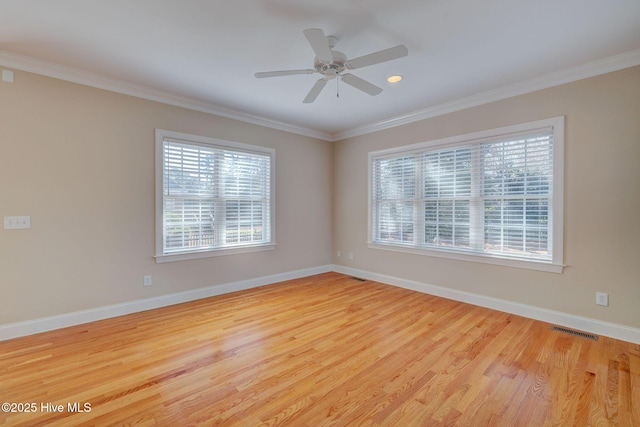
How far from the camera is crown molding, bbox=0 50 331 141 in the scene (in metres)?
2.74

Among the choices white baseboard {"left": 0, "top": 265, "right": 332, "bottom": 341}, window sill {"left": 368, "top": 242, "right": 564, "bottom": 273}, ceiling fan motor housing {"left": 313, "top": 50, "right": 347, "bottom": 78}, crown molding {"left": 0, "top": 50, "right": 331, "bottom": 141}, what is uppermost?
crown molding {"left": 0, "top": 50, "right": 331, "bottom": 141}

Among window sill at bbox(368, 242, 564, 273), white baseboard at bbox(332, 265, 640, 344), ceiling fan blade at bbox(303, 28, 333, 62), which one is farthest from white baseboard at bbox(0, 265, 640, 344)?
ceiling fan blade at bbox(303, 28, 333, 62)

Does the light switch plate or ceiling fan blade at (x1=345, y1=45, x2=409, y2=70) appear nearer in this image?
ceiling fan blade at (x1=345, y1=45, x2=409, y2=70)

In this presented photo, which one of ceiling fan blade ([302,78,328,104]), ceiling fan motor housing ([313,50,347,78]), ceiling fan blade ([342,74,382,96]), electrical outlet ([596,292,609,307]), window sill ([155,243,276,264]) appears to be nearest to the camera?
ceiling fan motor housing ([313,50,347,78])

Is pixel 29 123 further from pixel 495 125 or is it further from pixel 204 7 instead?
pixel 495 125

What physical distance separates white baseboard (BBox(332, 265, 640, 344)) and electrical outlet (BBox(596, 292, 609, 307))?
187 mm

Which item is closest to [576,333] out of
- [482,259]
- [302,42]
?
[482,259]

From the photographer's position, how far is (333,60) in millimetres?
2355

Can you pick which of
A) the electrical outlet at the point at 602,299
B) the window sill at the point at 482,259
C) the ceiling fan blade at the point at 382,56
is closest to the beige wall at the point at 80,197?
the ceiling fan blade at the point at 382,56

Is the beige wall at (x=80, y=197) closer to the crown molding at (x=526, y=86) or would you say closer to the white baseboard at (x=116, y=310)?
the white baseboard at (x=116, y=310)

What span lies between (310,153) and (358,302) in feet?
9.39

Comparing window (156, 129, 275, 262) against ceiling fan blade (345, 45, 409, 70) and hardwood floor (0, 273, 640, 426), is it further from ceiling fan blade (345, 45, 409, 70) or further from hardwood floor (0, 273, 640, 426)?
ceiling fan blade (345, 45, 409, 70)

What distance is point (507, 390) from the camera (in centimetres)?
199

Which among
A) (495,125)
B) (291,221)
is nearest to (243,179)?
(291,221)
